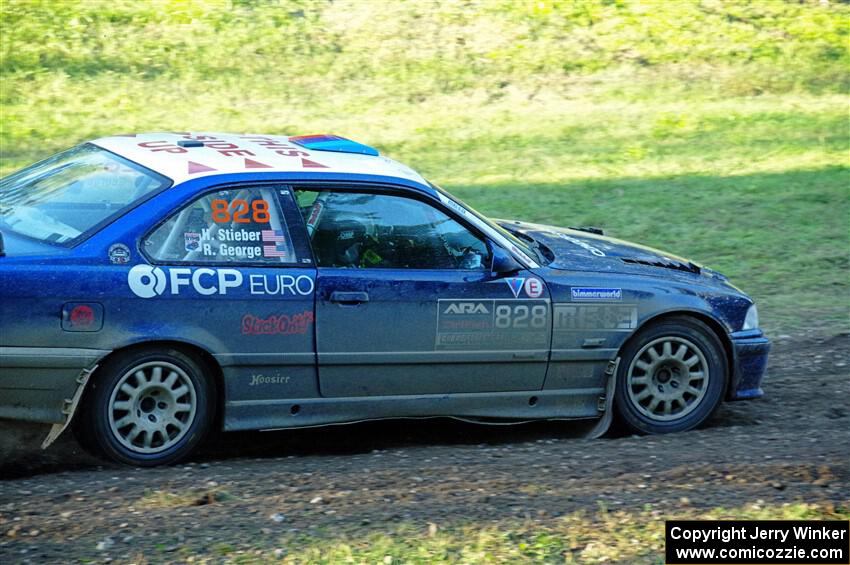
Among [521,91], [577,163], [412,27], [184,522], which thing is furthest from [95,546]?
[412,27]

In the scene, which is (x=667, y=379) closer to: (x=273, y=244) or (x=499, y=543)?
(x=499, y=543)

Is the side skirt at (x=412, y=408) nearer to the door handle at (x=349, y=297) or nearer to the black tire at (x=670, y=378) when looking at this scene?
the black tire at (x=670, y=378)

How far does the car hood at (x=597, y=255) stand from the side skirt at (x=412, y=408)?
689 millimetres

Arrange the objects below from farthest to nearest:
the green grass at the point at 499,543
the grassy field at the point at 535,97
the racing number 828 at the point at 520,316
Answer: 1. the grassy field at the point at 535,97
2. the racing number 828 at the point at 520,316
3. the green grass at the point at 499,543

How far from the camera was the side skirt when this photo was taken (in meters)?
5.93

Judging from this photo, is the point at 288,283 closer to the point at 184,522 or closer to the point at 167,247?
the point at 167,247

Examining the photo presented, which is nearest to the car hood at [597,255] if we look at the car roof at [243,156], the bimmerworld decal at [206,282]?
the car roof at [243,156]

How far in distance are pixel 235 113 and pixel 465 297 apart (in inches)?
328

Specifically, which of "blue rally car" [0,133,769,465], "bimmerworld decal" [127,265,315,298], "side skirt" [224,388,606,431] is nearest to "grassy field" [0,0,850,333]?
"blue rally car" [0,133,769,465]

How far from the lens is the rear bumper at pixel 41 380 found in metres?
5.37

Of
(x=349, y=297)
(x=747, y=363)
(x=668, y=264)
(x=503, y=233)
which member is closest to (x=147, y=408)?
(x=349, y=297)

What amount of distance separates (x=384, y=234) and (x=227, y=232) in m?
0.83

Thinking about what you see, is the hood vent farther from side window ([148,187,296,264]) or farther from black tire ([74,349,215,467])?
black tire ([74,349,215,467])

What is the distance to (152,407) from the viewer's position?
5762 millimetres
